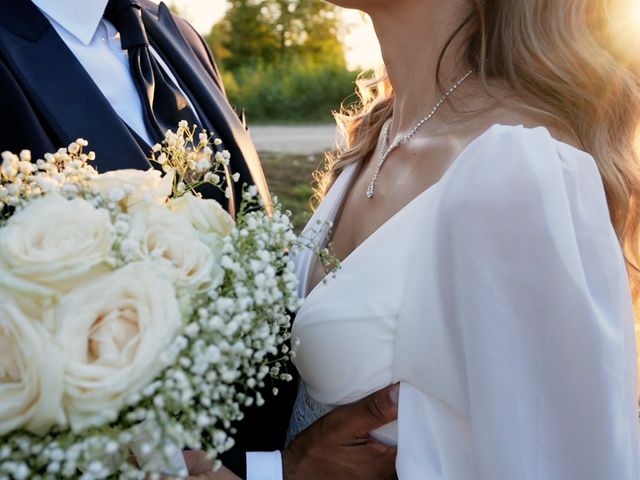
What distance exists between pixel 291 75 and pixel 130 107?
17316mm

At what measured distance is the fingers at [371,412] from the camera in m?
2.21

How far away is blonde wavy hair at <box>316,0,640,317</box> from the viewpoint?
238cm

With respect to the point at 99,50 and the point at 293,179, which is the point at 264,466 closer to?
the point at 99,50

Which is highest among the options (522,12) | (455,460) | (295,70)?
(522,12)

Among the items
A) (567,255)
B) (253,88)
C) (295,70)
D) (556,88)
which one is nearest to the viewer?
(567,255)

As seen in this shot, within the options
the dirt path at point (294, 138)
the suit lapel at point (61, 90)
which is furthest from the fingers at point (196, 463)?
the dirt path at point (294, 138)

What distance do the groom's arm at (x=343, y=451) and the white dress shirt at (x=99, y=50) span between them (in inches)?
48.1

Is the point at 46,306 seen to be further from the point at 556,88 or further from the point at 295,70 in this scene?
the point at 295,70

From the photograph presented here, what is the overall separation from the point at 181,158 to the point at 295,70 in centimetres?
1910

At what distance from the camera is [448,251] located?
6.89 feet

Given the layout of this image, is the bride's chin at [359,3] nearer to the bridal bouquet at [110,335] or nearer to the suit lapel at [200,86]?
the suit lapel at [200,86]

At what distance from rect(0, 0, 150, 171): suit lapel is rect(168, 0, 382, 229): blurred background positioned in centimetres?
130

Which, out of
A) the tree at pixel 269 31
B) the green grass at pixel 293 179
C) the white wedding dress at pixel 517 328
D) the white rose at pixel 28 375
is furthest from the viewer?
the tree at pixel 269 31

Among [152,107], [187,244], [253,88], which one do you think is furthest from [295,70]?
[187,244]
